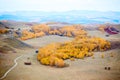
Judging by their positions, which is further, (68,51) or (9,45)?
(9,45)

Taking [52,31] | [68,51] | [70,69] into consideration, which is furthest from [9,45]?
[52,31]

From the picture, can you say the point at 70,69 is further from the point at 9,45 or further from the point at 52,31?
the point at 52,31

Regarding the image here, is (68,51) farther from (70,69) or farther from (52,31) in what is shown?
(52,31)

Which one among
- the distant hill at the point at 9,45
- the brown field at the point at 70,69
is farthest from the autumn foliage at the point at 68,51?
the distant hill at the point at 9,45

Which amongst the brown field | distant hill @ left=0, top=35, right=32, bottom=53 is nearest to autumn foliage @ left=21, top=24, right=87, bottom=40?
distant hill @ left=0, top=35, right=32, bottom=53

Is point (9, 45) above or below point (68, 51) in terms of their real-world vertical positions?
above

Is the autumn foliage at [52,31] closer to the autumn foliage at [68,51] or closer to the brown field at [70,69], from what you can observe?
the autumn foliage at [68,51]

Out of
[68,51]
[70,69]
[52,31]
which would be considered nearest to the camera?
[70,69]

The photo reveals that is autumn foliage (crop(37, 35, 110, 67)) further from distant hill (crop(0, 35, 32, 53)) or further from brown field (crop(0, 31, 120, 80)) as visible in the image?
distant hill (crop(0, 35, 32, 53))

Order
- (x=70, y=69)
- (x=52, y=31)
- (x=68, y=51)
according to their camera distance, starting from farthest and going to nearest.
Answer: (x=52, y=31)
(x=68, y=51)
(x=70, y=69)

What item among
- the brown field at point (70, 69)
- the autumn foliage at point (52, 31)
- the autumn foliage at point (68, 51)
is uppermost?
the autumn foliage at point (52, 31)

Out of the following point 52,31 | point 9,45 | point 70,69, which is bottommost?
point 70,69
